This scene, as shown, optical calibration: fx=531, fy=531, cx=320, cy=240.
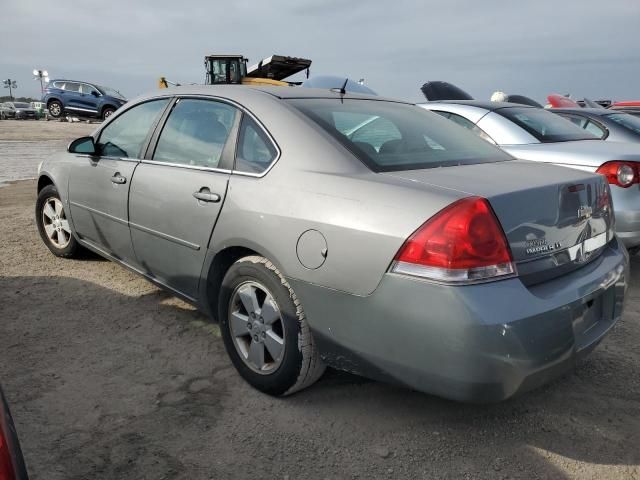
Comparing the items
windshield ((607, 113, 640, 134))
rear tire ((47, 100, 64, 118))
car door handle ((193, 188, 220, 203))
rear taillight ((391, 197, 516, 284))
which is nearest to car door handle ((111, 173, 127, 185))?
car door handle ((193, 188, 220, 203))

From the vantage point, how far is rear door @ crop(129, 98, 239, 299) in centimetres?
277

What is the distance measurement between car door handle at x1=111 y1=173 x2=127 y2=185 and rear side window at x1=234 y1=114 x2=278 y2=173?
3.49ft

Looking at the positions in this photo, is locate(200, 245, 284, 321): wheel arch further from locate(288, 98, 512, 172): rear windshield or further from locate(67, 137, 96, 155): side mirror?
locate(67, 137, 96, 155): side mirror

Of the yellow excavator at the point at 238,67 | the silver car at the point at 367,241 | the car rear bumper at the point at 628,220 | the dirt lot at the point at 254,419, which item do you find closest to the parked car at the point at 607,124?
the car rear bumper at the point at 628,220

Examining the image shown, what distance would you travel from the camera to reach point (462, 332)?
1857 mm

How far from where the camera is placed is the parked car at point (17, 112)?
40.2m

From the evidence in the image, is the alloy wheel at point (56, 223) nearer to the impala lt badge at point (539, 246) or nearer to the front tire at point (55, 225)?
the front tire at point (55, 225)

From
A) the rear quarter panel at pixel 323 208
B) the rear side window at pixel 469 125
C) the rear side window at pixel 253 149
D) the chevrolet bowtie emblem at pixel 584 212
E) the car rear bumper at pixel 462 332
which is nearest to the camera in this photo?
the car rear bumper at pixel 462 332

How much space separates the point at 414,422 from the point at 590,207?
1256 millimetres

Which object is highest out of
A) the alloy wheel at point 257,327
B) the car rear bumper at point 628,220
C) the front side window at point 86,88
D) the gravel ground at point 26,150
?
the front side window at point 86,88

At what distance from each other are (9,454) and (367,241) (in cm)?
131

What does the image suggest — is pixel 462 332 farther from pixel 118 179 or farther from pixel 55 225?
pixel 55 225

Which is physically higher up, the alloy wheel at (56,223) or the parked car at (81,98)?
the parked car at (81,98)

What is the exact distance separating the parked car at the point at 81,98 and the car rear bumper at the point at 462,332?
2613cm
